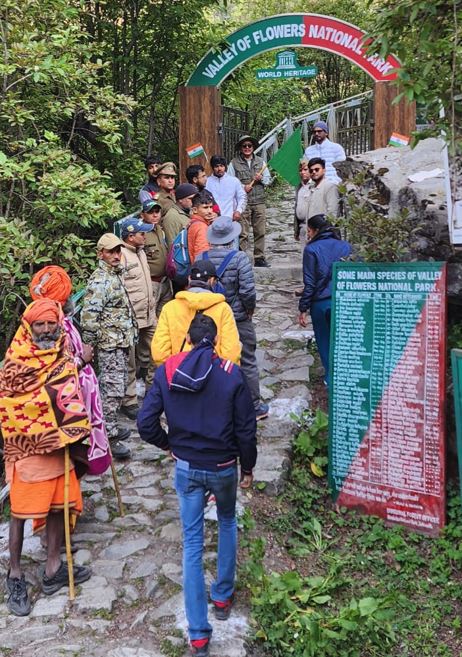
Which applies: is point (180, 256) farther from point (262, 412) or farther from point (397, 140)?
point (397, 140)

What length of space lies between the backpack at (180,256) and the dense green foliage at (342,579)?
6.03 ft

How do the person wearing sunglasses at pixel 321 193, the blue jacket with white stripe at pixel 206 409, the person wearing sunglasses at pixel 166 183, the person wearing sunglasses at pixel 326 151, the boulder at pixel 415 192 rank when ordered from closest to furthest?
1. the blue jacket with white stripe at pixel 206 409
2. the boulder at pixel 415 192
3. the person wearing sunglasses at pixel 166 183
4. the person wearing sunglasses at pixel 321 193
5. the person wearing sunglasses at pixel 326 151

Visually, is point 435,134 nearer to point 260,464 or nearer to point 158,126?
point 260,464

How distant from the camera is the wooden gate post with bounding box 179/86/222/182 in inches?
376

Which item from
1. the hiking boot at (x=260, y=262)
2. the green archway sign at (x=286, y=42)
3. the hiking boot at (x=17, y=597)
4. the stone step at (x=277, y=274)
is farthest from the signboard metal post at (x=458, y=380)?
the green archway sign at (x=286, y=42)

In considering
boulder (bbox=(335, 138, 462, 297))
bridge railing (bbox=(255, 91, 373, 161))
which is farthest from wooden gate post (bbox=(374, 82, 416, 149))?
boulder (bbox=(335, 138, 462, 297))

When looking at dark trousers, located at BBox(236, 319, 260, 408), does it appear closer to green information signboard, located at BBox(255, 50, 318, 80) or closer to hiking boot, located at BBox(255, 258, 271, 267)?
hiking boot, located at BBox(255, 258, 271, 267)

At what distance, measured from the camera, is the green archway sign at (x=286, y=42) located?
9.13 metres

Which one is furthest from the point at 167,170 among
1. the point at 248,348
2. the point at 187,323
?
the point at 187,323

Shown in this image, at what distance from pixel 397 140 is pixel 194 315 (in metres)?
6.38

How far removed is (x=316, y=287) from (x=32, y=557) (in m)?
3.12

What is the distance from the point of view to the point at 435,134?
4016 millimetres

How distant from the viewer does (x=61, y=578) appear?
397 cm

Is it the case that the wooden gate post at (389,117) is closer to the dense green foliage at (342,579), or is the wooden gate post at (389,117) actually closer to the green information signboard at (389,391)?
the green information signboard at (389,391)
